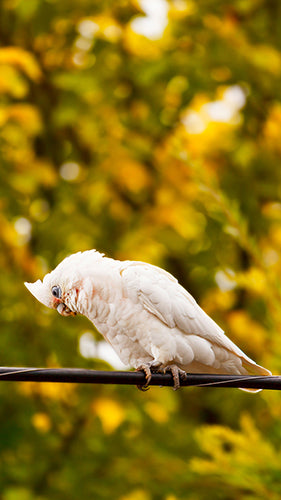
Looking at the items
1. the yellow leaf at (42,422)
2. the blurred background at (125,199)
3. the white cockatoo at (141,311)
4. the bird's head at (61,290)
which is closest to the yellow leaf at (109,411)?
the blurred background at (125,199)

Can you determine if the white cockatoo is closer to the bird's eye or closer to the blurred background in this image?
the bird's eye

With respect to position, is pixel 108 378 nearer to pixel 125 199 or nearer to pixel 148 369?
pixel 148 369

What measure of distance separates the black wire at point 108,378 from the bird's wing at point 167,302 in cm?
38

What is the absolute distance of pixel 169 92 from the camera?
16.2ft

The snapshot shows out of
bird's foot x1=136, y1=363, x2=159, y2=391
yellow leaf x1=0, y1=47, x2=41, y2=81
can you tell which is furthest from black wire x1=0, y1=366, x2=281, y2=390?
yellow leaf x1=0, y1=47, x2=41, y2=81

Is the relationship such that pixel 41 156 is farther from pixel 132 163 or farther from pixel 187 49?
pixel 187 49

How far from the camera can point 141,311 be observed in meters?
2.22

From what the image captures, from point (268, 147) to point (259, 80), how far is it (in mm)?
549

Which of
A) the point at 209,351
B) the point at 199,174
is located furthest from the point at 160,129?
the point at 209,351

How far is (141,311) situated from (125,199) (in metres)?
2.86

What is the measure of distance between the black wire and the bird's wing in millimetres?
385

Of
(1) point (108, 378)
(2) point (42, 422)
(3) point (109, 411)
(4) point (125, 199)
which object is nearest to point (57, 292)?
(1) point (108, 378)

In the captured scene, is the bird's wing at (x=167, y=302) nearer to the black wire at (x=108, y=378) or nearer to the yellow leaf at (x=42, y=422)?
the black wire at (x=108, y=378)

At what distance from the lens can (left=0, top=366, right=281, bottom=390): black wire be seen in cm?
162
